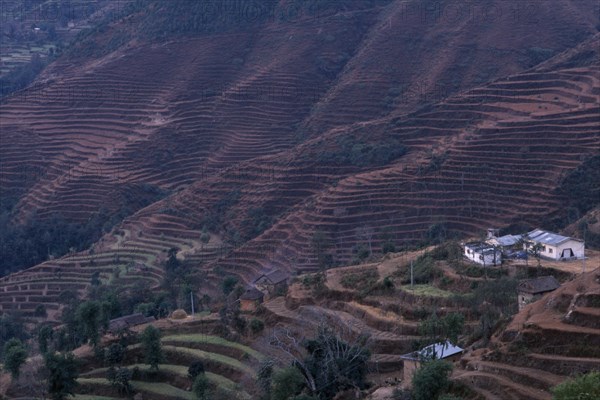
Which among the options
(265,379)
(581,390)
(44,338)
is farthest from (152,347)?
(581,390)

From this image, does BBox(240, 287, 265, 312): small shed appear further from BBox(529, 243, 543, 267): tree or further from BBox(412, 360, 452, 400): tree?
BBox(412, 360, 452, 400): tree

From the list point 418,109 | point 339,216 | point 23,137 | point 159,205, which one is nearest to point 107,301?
point 339,216

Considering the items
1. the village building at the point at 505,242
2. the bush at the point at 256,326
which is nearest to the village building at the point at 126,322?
the bush at the point at 256,326

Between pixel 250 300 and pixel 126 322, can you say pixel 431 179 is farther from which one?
pixel 126 322

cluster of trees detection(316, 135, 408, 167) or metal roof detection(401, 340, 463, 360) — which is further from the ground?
metal roof detection(401, 340, 463, 360)

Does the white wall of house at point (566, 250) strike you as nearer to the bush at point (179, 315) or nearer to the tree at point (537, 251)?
the tree at point (537, 251)

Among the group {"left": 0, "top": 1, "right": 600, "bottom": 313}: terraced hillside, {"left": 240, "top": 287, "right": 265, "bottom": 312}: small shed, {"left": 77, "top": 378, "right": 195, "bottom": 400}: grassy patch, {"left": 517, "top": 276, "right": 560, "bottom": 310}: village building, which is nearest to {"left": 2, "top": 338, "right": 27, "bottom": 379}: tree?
{"left": 77, "top": 378, "right": 195, "bottom": 400}: grassy patch

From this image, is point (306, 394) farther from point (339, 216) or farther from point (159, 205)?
point (159, 205)
